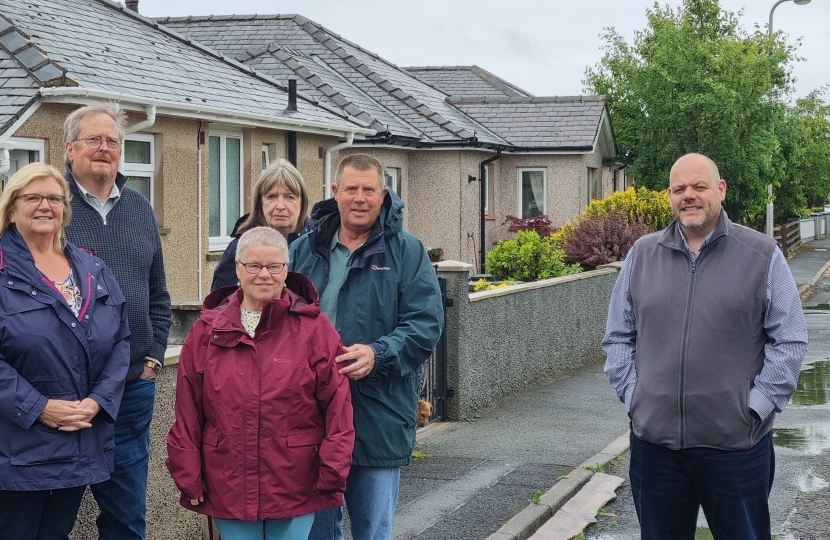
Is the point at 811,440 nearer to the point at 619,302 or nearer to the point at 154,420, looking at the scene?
the point at 619,302

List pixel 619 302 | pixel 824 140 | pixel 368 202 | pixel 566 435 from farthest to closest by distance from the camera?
pixel 824 140 < pixel 566 435 < pixel 619 302 < pixel 368 202

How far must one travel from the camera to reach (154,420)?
5512mm

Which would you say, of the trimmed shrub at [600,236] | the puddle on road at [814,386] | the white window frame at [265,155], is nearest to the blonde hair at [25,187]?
the puddle on road at [814,386]

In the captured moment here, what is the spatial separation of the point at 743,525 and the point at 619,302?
1.09 m

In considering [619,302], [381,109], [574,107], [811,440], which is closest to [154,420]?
[619,302]

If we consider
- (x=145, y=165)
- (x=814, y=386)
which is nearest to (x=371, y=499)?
(x=814, y=386)

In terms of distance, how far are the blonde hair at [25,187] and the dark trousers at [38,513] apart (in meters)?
0.95

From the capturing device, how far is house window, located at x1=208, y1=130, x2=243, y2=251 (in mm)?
16234

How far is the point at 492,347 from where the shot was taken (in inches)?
432

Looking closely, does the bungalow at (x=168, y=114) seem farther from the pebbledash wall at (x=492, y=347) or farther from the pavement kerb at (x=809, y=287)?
the pavement kerb at (x=809, y=287)

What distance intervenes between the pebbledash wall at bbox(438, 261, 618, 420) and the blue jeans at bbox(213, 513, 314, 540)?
5647 millimetres

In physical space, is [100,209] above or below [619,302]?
above

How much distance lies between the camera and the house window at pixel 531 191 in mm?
27969

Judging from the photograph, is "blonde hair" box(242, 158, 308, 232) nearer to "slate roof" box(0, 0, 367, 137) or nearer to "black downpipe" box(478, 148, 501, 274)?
"slate roof" box(0, 0, 367, 137)
